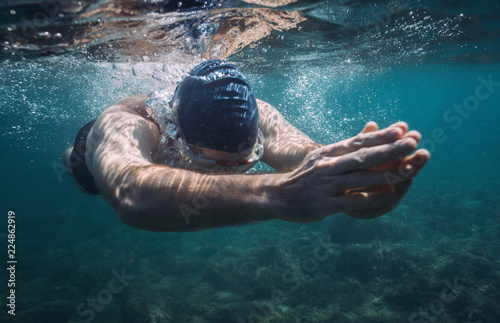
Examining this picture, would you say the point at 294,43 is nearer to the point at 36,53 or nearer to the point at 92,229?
the point at 36,53

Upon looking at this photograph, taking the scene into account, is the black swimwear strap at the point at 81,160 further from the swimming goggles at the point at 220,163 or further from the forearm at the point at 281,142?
the forearm at the point at 281,142

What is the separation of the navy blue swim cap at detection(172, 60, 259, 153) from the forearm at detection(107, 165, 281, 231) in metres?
0.79

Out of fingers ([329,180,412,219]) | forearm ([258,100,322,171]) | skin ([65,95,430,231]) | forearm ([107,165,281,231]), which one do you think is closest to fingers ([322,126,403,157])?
skin ([65,95,430,231])

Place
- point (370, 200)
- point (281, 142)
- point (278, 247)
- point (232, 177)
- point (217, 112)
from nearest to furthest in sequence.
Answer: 1. point (370, 200)
2. point (232, 177)
3. point (217, 112)
4. point (281, 142)
5. point (278, 247)

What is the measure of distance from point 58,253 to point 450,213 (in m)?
21.5

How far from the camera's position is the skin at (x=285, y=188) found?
143 centimetres

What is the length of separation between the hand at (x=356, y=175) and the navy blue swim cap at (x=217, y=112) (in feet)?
3.15

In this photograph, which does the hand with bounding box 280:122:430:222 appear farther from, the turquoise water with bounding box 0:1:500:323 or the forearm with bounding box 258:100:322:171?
the turquoise water with bounding box 0:1:500:323

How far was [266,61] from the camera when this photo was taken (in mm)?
15117

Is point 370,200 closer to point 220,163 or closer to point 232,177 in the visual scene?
point 232,177

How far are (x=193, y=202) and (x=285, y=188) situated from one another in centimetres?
55

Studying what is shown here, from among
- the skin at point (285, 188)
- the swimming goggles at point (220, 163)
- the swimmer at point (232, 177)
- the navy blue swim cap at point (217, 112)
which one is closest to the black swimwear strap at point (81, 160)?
the swimmer at point (232, 177)

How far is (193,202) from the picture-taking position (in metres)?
1.58

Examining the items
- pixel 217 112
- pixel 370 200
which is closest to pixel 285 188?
pixel 370 200
